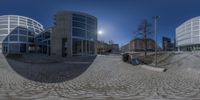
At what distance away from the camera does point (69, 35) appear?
1569 inches

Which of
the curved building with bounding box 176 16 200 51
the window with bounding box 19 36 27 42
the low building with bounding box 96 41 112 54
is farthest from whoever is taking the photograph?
the curved building with bounding box 176 16 200 51

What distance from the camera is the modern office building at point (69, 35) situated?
3997 cm

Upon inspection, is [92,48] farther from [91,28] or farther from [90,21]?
[90,21]

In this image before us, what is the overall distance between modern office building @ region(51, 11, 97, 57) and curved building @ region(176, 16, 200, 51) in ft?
236

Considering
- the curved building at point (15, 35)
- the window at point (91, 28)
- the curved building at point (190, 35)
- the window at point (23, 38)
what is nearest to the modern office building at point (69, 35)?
the window at point (91, 28)

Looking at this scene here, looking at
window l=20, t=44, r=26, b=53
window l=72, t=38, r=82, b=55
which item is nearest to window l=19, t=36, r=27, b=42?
window l=20, t=44, r=26, b=53

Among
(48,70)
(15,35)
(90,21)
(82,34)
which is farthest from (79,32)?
(15,35)

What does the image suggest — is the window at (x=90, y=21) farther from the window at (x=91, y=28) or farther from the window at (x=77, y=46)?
the window at (x=77, y=46)

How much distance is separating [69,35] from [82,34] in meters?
3.91

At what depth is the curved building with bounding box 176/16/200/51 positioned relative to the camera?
91269mm

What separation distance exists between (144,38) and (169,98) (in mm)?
24768

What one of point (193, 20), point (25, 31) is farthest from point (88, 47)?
point (193, 20)

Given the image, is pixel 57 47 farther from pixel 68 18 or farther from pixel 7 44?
pixel 7 44

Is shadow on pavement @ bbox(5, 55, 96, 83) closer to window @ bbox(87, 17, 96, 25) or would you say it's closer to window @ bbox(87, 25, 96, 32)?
window @ bbox(87, 25, 96, 32)
